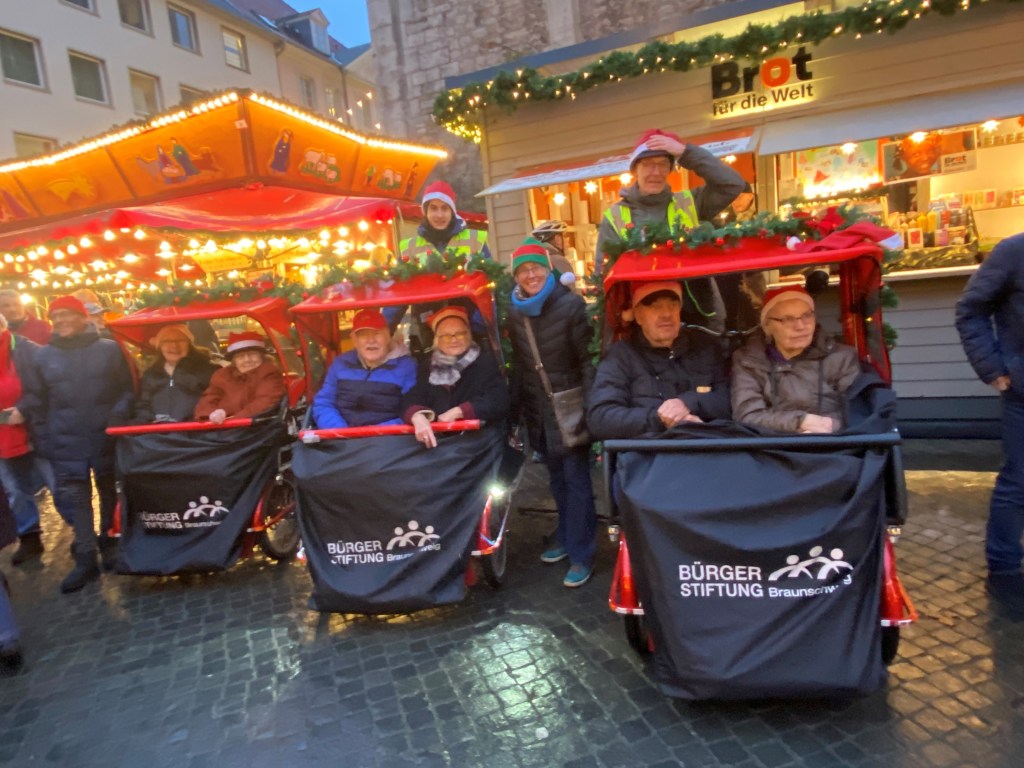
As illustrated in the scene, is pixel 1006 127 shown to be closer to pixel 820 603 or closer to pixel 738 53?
pixel 738 53

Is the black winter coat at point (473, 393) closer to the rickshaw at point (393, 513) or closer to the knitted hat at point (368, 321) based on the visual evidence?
the rickshaw at point (393, 513)

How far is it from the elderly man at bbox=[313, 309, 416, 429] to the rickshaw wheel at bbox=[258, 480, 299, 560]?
758 millimetres

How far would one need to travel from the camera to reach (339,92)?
27.3 metres

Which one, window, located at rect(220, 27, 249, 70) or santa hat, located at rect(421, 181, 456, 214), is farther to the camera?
window, located at rect(220, 27, 249, 70)

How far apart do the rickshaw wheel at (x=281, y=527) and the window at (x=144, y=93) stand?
19.0m

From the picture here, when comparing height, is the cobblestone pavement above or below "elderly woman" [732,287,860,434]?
below

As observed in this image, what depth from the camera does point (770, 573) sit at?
2324 millimetres

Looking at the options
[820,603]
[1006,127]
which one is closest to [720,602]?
[820,603]

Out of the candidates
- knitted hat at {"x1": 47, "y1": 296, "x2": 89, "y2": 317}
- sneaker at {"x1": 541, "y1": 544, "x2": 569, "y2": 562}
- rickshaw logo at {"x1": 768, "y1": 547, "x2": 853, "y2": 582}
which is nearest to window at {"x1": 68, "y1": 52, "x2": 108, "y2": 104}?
knitted hat at {"x1": 47, "y1": 296, "x2": 89, "y2": 317}

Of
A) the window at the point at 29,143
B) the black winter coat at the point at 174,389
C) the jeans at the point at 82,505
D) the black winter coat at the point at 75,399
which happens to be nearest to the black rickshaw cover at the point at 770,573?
the black winter coat at the point at 174,389

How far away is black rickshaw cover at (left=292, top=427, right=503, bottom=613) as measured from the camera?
3.31 m

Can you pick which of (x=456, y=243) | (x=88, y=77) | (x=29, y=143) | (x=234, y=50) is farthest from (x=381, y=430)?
(x=234, y=50)

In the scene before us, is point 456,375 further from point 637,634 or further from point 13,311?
point 13,311

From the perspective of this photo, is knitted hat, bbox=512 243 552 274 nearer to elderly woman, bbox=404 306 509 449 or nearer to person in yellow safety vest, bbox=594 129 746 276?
person in yellow safety vest, bbox=594 129 746 276
